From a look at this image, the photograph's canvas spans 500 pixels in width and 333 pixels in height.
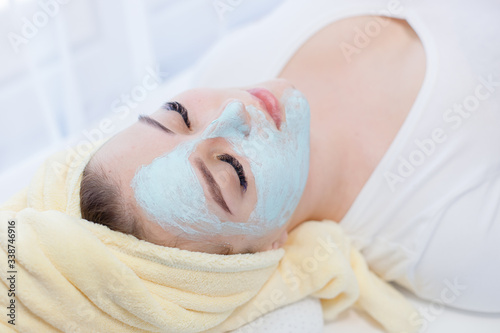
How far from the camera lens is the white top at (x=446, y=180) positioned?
3.74 feet

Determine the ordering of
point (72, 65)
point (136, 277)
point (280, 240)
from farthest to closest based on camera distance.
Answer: point (72, 65) → point (280, 240) → point (136, 277)

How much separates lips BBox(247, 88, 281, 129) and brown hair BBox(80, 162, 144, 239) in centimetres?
34

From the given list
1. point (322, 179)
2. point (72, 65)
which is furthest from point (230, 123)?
point (72, 65)

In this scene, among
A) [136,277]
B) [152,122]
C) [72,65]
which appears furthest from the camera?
[72,65]

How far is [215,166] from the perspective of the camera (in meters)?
0.97

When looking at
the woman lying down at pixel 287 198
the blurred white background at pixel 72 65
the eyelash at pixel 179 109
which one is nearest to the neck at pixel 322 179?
the woman lying down at pixel 287 198

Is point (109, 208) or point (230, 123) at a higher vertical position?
point (230, 123)

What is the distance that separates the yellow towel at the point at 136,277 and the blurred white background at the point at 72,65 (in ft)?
1.53

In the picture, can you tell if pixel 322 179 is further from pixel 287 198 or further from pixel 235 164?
pixel 235 164

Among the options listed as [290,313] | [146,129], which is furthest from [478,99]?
[146,129]

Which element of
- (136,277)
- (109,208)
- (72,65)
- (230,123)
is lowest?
(136,277)

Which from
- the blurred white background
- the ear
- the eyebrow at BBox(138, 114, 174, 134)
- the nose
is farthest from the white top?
the blurred white background

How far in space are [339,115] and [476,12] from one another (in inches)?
16.5

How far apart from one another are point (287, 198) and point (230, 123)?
200 millimetres
